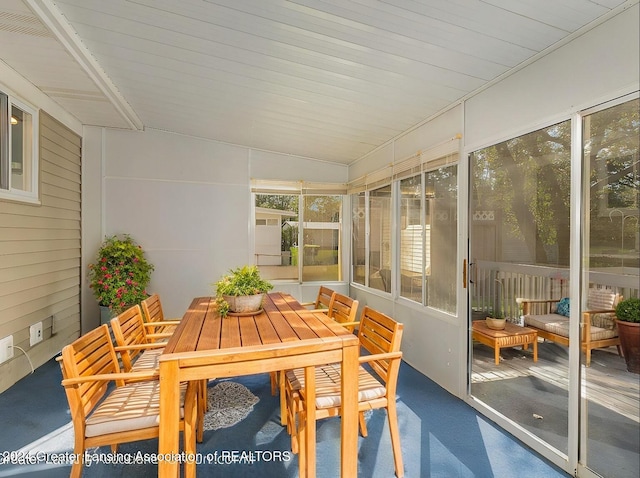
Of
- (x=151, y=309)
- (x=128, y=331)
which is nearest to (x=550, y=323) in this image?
(x=128, y=331)

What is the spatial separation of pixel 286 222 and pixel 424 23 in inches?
146

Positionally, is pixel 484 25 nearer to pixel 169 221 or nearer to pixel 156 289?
pixel 169 221

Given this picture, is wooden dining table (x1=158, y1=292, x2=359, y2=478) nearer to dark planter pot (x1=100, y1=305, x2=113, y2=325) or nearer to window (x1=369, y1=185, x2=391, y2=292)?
window (x1=369, y1=185, x2=391, y2=292)

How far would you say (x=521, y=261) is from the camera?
246cm

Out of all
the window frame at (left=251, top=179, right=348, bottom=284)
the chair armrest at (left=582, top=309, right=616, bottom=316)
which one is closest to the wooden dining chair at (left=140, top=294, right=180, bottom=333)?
the window frame at (left=251, top=179, right=348, bottom=284)

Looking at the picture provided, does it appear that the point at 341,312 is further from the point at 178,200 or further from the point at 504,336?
the point at 178,200

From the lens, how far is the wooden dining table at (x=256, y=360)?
158 cm

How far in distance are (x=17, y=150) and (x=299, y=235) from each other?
3399 millimetres

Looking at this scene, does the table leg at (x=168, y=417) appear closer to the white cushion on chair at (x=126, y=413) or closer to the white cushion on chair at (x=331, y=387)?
the white cushion on chair at (x=126, y=413)

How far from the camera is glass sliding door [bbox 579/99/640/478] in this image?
1784mm

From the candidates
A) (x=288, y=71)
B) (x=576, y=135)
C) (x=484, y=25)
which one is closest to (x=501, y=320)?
(x=576, y=135)

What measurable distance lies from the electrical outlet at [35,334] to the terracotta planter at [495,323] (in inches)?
165

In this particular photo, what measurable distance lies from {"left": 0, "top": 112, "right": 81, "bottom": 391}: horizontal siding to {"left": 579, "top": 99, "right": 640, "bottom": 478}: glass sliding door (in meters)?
4.35

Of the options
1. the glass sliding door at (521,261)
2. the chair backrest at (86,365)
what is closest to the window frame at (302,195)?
the glass sliding door at (521,261)
